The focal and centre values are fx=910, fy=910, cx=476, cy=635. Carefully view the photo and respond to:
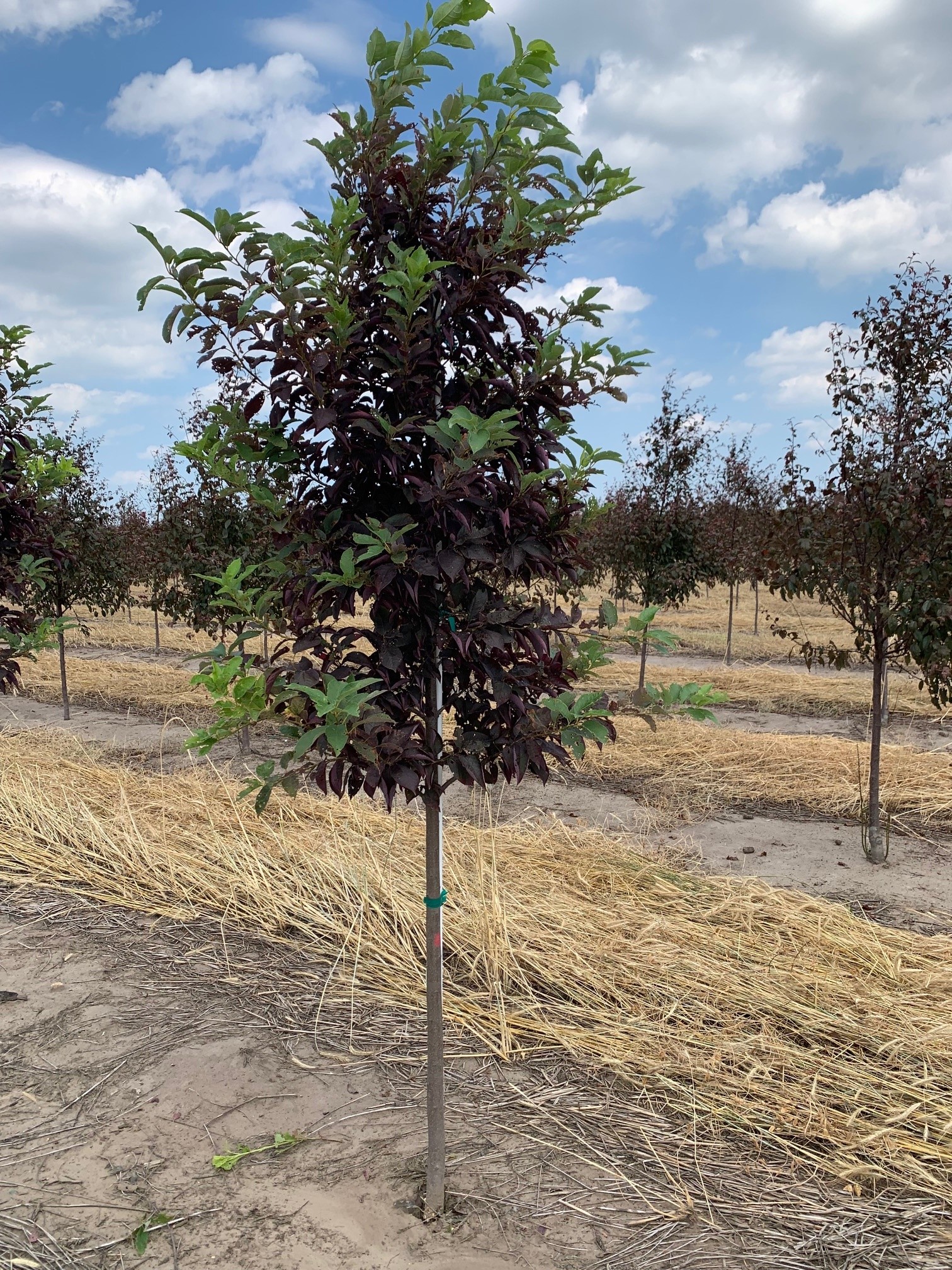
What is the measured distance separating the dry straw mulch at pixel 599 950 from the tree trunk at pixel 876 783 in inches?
53.7

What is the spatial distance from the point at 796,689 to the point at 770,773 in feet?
14.9

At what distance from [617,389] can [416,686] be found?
38.1 inches

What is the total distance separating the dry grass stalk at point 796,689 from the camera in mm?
11547

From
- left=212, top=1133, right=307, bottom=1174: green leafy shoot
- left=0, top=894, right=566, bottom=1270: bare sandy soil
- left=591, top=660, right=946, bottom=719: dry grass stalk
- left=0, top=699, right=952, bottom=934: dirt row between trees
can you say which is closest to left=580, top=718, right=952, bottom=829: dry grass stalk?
left=0, top=699, right=952, bottom=934: dirt row between trees

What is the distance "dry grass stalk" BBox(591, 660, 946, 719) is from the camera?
11547 mm

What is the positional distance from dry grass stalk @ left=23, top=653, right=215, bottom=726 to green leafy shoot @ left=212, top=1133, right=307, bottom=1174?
24.1ft

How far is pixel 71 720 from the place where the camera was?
1080 cm

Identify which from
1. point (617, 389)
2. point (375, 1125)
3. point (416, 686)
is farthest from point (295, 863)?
point (617, 389)

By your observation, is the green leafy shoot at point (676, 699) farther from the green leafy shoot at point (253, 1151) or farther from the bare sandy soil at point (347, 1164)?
the green leafy shoot at point (253, 1151)

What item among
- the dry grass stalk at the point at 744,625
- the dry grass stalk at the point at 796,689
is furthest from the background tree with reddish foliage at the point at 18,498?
the dry grass stalk at the point at 744,625

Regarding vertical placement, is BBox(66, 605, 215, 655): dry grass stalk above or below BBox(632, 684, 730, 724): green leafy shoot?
below

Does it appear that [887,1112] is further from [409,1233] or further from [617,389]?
[617,389]

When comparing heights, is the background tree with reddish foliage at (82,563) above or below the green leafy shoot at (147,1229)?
above

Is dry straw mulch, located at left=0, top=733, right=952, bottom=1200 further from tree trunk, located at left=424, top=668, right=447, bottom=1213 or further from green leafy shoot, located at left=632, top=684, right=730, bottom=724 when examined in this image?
green leafy shoot, located at left=632, top=684, right=730, bottom=724
